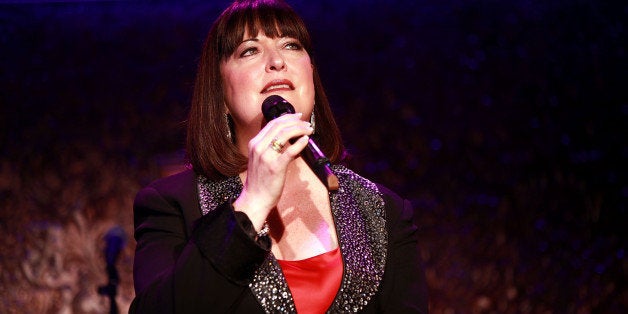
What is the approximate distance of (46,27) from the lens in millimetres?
2219

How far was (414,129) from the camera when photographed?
237 cm

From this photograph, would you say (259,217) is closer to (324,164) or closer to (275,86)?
(324,164)

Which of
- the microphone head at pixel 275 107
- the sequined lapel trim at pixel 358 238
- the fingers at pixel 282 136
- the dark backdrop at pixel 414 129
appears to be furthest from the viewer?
the dark backdrop at pixel 414 129

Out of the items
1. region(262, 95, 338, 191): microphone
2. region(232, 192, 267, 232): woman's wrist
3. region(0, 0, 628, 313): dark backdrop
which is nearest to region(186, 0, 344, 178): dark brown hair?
region(262, 95, 338, 191): microphone

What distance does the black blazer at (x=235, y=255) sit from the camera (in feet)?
3.79

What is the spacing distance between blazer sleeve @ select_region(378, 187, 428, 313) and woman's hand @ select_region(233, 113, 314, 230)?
46cm

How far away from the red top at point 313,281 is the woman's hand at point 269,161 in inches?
9.7

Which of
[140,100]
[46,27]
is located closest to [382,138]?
[140,100]

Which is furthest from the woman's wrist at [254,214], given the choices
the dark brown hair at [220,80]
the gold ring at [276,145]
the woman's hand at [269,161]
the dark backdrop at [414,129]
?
the dark backdrop at [414,129]

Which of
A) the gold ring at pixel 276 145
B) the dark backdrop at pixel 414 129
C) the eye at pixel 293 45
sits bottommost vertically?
the dark backdrop at pixel 414 129

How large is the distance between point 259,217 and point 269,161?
4.1 inches

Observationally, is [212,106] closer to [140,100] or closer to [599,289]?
[140,100]

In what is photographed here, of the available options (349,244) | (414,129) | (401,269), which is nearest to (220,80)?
(349,244)

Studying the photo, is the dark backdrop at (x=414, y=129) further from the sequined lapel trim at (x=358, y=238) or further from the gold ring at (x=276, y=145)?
the gold ring at (x=276, y=145)
